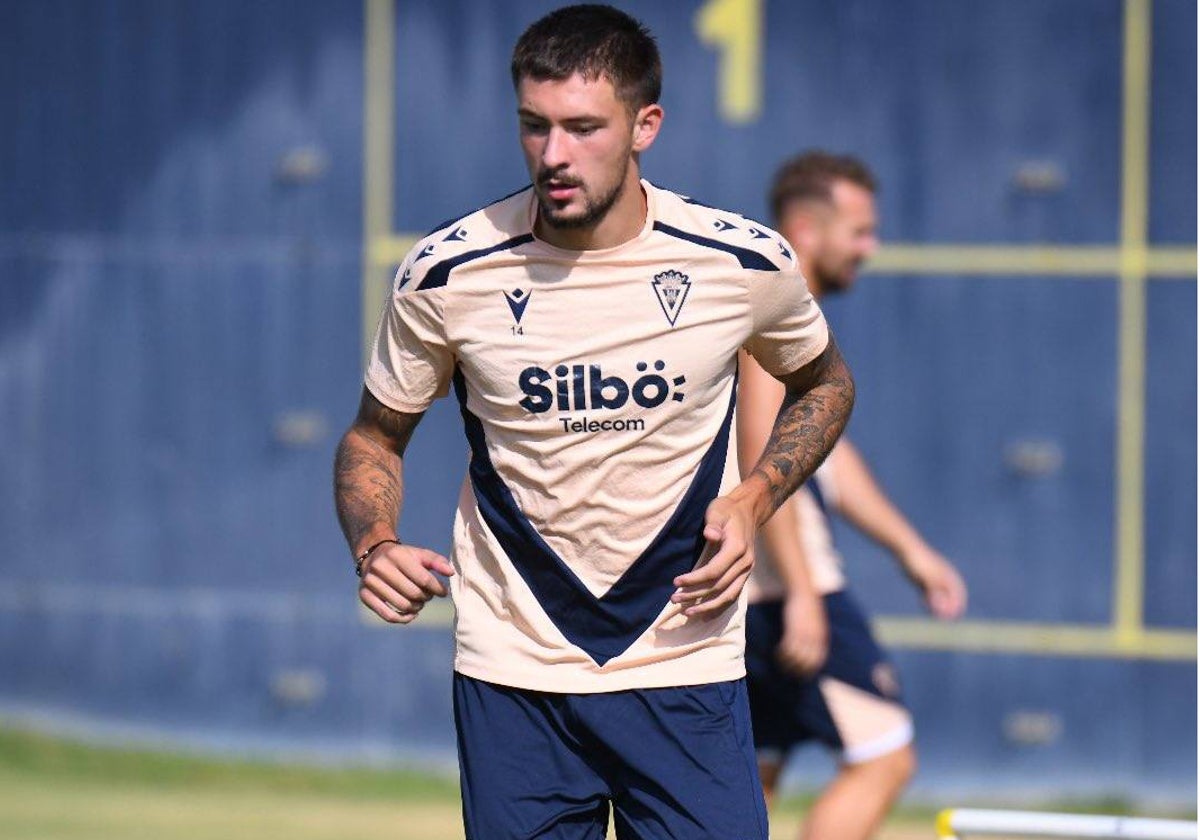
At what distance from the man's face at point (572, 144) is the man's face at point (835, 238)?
2.42 meters

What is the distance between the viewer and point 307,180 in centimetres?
979

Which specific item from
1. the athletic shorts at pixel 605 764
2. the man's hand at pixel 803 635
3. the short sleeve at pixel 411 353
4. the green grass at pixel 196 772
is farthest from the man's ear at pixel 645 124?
the green grass at pixel 196 772

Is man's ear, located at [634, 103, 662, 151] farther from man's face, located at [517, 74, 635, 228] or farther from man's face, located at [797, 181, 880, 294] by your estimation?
man's face, located at [797, 181, 880, 294]

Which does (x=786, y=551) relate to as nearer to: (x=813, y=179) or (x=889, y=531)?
(x=889, y=531)

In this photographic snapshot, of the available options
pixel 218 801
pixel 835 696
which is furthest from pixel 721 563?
pixel 218 801

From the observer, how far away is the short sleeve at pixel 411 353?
14.1 ft

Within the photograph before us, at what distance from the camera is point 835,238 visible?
6.55 metres

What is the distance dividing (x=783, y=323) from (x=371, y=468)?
84cm

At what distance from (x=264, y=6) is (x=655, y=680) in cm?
618

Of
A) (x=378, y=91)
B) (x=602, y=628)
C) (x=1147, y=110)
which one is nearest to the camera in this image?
(x=602, y=628)

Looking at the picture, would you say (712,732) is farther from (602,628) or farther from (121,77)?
(121,77)

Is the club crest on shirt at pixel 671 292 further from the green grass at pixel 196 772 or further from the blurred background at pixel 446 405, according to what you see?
the green grass at pixel 196 772

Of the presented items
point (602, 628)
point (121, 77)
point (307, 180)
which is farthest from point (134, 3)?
point (602, 628)

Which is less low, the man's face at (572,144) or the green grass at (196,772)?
the man's face at (572,144)
